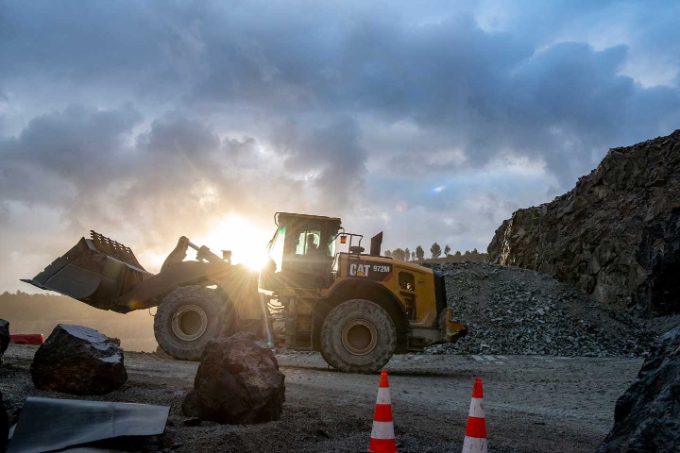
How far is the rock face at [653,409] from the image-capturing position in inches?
110

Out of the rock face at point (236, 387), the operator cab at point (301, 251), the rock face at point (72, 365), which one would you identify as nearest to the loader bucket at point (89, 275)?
the operator cab at point (301, 251)

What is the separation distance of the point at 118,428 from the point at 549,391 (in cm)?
843

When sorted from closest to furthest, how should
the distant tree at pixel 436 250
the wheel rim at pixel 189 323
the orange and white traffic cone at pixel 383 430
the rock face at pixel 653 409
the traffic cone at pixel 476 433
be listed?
the rock face at pixel 653 409
the traffic cone at pixel 476 433
the orange and white traffic cone at pixel 383 430
the wheel rim at pixel 189 323
the distant tree at pixel 436 250

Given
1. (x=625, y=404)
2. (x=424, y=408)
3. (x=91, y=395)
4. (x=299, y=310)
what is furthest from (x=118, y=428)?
(x=299, y=310)

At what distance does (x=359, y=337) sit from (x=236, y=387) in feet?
20.1

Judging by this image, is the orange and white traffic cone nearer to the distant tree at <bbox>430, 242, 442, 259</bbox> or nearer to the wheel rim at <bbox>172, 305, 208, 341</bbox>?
the wheel rim at <bbox>172, 305, 208, 341</bbox>

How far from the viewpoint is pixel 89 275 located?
11.7 m

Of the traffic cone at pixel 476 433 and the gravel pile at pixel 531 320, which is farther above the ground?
the gravel pile at pixel 531 320

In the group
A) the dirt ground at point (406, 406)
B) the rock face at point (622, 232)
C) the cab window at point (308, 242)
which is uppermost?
the rock face at point (622, 232)

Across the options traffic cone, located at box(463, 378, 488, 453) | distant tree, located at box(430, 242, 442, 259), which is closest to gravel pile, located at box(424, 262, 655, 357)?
traffic cone, located at box(463, 378, 488, 453)

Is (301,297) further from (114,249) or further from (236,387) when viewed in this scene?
(236,387)

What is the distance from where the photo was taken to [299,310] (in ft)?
37.6

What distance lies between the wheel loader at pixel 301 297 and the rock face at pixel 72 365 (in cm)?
497

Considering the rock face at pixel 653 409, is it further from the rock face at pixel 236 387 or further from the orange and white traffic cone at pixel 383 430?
the rock face at pixel 236 387
